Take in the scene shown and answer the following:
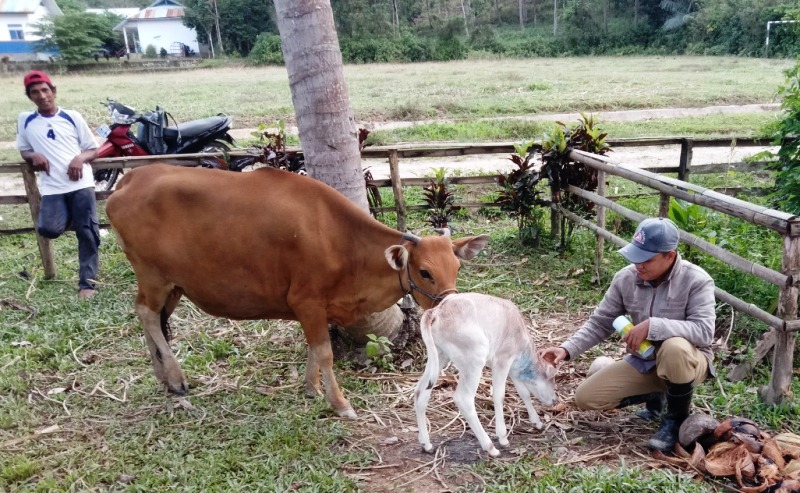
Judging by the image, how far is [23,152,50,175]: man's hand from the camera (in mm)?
6641

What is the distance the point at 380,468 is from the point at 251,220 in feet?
5.93

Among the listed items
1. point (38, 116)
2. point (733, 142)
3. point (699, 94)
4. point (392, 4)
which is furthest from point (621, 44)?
point (38, 116)

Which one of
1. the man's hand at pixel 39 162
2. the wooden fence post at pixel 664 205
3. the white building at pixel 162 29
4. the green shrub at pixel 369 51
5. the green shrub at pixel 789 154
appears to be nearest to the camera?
the wooden fence post at pixel 664 205

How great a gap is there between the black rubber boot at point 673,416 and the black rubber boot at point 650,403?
229mm

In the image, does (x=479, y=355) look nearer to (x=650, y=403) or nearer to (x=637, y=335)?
(x=637, y=335)

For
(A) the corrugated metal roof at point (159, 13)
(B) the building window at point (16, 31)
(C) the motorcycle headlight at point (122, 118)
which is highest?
(A) the corrugated metal roof at point (159, 13)

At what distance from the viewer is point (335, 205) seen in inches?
177

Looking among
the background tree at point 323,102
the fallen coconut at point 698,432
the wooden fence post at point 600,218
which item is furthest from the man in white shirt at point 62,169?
the fallen coconut at point 698,432

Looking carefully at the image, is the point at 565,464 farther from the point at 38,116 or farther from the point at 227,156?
the point at 38,116

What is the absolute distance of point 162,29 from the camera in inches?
2399

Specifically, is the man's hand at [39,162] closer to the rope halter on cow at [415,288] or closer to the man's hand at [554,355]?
the rope halter on cow at [415,288]

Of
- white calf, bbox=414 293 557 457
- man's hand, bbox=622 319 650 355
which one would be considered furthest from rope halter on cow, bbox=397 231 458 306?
man's hand, bbox=622 319 650 355

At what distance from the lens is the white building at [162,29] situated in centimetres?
6000

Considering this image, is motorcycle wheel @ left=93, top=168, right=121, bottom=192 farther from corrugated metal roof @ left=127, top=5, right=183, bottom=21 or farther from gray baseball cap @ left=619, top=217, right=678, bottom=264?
corrugated metal roof @ left=127, top=5, right=183, bottom=21
